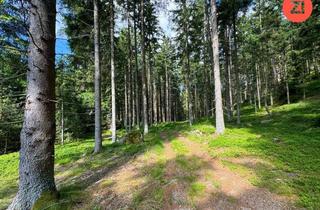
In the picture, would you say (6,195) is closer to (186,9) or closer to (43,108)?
(43,108)

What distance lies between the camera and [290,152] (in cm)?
595

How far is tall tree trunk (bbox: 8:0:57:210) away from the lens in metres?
3.75

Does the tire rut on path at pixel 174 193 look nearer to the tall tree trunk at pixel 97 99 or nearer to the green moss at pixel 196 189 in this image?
the green moss at pixel 196 189

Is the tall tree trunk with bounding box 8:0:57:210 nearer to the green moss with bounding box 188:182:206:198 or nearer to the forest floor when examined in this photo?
the forest floor

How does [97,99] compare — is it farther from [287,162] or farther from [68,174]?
[287,162]

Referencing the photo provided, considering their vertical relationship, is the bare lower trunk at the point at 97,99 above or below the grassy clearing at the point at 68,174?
above

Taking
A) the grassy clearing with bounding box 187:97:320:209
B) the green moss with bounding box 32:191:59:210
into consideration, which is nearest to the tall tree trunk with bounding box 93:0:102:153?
the grassy clearing with bounding box 187:97:320:209

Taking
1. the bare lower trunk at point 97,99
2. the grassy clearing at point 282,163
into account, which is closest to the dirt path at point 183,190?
the grassy clearing at point 282,163

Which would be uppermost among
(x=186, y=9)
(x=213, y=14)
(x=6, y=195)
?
(x=186, y=9)

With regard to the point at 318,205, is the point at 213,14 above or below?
above

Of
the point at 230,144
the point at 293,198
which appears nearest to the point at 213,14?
the point at 230,144

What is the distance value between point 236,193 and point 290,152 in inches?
107

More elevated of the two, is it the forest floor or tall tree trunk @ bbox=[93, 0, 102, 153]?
tall tree trunk @ bbox=[93, 0, 102, 153]

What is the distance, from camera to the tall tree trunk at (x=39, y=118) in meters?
3.75
